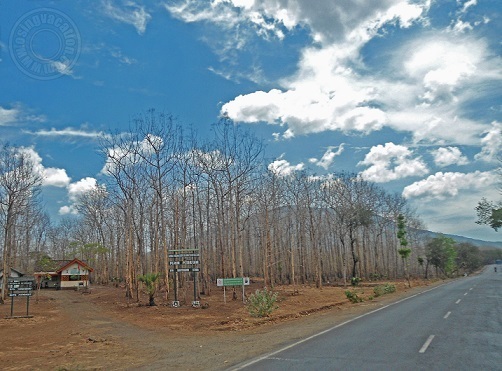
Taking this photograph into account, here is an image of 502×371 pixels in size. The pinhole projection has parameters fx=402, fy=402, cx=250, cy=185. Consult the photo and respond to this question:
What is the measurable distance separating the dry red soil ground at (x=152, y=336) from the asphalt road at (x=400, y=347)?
1061 mm

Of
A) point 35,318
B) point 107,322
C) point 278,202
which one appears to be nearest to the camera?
point 107,322

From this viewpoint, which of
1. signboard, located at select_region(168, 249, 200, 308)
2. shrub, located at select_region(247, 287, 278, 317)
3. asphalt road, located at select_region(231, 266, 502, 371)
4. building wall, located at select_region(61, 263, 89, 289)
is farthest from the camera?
building wall, located at select_region(61, 263, 89, 289)

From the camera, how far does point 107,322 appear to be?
2080 cm

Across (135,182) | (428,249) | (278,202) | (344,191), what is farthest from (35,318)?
(428,249)

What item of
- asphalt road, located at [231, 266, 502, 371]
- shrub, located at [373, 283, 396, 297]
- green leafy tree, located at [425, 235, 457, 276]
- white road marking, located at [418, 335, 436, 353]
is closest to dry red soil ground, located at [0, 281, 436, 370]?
asphalt road, located at [231, 266, 502, 371]

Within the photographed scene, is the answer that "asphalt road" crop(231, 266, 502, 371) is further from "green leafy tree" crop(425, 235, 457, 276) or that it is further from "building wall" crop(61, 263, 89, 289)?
"green leafy tree" crop(425, 235, 457, 276)

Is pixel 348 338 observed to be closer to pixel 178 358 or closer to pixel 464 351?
pixel 464 351

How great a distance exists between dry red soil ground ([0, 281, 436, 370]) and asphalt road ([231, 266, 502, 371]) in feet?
3.48

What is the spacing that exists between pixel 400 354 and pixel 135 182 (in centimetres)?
2466

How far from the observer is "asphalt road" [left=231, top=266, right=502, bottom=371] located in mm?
8812

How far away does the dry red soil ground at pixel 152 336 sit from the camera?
36.4 feet

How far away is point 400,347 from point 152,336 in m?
9.65

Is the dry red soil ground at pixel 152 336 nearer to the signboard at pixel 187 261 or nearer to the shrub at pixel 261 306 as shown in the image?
the shrub at pixel 261 306

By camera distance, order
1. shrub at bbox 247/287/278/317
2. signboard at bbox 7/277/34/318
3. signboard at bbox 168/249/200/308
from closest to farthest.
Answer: shrub at bbox 247/287/278/317
signboard at bbox 7/277/34/318
signboard at bbox 168/249/200/308
